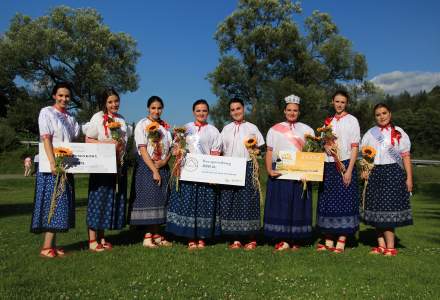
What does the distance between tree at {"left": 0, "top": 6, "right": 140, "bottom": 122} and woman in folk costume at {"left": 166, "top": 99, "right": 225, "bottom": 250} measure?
30.7 metres

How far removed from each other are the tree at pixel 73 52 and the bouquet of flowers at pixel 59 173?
102 ft

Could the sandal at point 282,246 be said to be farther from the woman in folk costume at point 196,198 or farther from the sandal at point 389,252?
the sandal at point 389,252

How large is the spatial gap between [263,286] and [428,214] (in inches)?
427

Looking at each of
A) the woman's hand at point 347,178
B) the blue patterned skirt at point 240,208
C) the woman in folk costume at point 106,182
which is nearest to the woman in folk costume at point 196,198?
the blue patterned skirt at point 240,208

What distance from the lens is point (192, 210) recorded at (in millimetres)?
6879

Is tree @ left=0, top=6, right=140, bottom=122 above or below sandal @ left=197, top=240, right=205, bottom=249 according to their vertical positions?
above

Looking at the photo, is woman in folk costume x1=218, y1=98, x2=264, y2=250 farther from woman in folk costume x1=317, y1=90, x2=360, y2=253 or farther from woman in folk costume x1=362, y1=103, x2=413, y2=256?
woman in folk costume x1=362, y1=103, x2=413, y2=256

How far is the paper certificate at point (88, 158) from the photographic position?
20.0ft

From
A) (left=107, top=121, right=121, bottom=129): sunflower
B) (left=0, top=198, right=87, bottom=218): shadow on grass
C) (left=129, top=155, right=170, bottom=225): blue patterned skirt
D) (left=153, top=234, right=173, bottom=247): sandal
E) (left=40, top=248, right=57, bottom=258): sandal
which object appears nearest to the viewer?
(left=40, top=248, right=57, bottom=258): sandal

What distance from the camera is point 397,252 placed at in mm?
7188

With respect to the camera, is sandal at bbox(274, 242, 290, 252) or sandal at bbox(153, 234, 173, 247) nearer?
sandal at bbox(274, 242, 290, 252)

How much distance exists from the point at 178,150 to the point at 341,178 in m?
2.51

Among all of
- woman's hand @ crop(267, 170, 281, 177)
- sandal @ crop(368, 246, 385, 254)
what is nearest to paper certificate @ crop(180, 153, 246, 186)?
woman's hand @ crop(267, 170, 281, 177)

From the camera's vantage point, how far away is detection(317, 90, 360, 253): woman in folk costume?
6758mm
